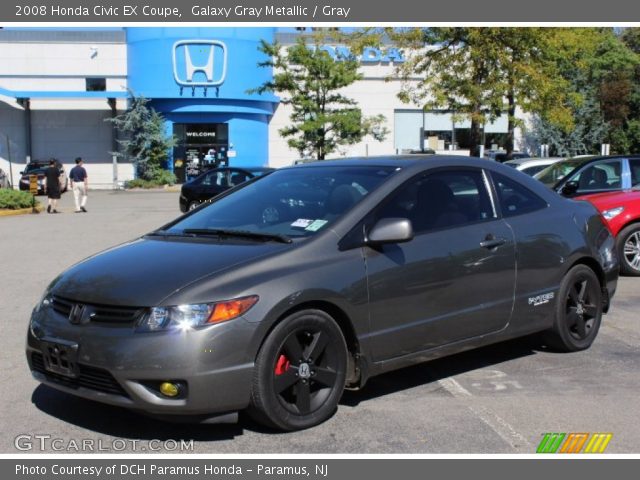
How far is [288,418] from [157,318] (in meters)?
0.97

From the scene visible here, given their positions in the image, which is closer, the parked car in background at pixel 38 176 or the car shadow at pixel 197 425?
the car shadow at pixel 197 425

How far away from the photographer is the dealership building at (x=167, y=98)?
43000 millimetres

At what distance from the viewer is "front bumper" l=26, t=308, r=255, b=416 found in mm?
4121

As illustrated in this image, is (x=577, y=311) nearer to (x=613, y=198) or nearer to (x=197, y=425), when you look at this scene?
(x=197, y=425)

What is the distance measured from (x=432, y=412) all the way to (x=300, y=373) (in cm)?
98

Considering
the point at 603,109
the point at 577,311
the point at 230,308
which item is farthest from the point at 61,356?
the point at 603,109

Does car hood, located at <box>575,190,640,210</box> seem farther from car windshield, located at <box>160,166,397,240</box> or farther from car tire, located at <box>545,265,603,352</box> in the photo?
car windshield, located at <box>160,166,397,240</box>

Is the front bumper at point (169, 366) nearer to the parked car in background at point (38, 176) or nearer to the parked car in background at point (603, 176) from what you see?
the parked car in background at point (603, 176)

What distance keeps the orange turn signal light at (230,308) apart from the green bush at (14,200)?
20.7 meters

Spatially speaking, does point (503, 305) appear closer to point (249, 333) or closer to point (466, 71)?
point (249, 333)

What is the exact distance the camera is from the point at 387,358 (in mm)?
4953

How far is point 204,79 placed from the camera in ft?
140

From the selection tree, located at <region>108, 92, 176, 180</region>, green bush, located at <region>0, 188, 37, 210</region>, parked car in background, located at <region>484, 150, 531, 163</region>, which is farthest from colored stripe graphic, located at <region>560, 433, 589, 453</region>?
tree, located at <region>108, 92, 176, 180</region>

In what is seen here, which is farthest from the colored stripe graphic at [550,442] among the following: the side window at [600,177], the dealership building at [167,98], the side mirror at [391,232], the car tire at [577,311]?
the dealership building at [167,98]
